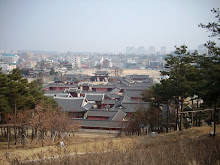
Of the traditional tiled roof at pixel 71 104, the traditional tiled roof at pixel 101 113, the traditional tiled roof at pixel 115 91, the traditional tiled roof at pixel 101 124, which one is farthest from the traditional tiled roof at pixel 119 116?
the traditional tiled roof at pixel 115 91

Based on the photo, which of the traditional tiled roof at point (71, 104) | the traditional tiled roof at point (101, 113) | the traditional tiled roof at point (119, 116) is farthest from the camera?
the traditional tiled roof at point (71, 104)

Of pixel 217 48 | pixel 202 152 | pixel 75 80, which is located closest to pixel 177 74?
pixel 217 48

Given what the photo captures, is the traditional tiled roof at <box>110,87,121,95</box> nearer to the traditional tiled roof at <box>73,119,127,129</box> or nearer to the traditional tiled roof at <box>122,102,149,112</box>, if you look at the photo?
the traditional tiled roof at <box>122,102,149,112</box>

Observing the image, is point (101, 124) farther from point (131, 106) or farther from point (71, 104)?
point (71, 104)

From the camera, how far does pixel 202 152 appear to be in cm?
577

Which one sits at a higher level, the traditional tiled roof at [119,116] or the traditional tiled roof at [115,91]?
the traditional tiled roof at [115,91]

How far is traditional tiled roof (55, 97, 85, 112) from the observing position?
23094mm

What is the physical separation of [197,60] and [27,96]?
10.1 metres

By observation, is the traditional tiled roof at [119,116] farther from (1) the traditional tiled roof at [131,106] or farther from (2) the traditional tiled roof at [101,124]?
(2) the traditional tiled roof at [101,124]

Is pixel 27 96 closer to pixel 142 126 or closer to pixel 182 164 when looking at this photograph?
pixel 142 126

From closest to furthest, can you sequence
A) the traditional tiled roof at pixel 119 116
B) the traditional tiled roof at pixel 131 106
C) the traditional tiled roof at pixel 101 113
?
the traditional tiled roof at pixel 119 116 → the traditional tiled roof at pixel 101 113 → the traditional tiled roof at pixel 131 106

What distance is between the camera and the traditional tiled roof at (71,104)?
23.1 meters

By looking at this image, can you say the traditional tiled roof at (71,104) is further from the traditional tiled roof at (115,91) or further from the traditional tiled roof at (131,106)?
the traditional tiled roof at (115,91)

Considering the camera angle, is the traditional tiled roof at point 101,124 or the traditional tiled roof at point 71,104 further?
the traditional tiled roof at point 71,104
